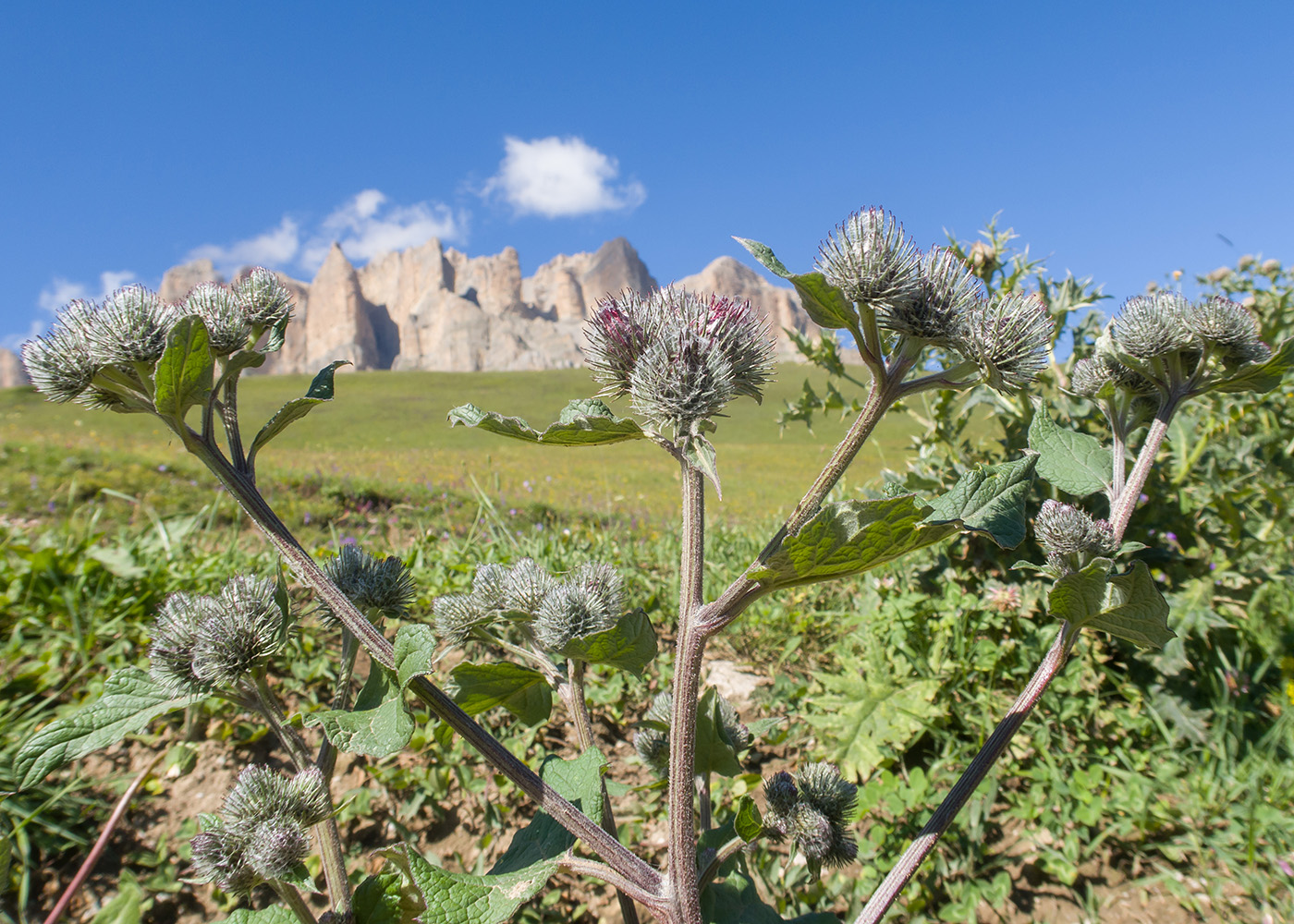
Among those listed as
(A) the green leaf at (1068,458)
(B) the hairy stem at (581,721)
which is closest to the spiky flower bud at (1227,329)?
(A) the green leaf at (1068,458)

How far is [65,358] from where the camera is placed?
149cm

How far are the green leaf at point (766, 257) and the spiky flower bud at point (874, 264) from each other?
7.1 inches

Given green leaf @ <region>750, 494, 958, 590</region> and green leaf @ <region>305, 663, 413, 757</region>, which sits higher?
green leaf @ <region>750, 494, 958, 590</region>

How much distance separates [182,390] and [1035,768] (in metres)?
3.49

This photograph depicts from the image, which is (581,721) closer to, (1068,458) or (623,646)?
(623,646)

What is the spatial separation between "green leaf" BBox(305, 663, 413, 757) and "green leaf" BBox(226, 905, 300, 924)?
581 millimetres

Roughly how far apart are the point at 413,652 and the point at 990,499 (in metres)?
1.07

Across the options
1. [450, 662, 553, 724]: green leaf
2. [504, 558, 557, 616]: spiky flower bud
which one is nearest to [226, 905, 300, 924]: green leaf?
[450, 662, 553, 724]: green leaf

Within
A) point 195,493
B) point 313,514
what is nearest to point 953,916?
point 313,514

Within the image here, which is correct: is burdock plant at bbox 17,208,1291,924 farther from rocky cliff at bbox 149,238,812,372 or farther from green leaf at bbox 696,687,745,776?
rocky cliff at bbox 149,238,812,372

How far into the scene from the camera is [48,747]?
4.42 ft

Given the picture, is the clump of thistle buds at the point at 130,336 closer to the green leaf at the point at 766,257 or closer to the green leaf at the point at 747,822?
the green leaf at the point at 766,257

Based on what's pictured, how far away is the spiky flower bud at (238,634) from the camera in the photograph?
152 cm

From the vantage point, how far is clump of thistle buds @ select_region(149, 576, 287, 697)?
60.2 inches
